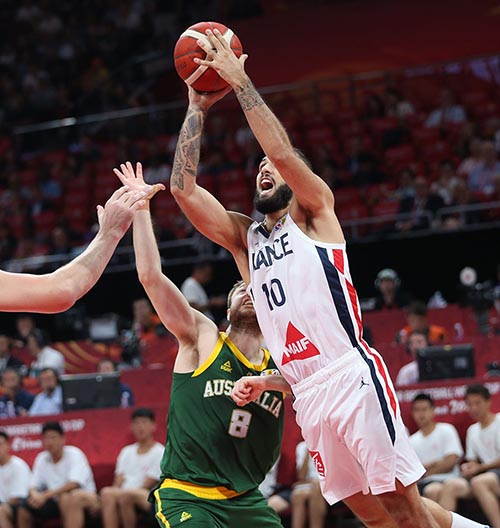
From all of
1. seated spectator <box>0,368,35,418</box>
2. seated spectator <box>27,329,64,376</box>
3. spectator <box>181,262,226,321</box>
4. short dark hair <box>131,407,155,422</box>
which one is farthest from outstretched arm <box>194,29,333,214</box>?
seated spectator <box>27,329,64,376</box>

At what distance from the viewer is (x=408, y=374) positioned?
35.9ft

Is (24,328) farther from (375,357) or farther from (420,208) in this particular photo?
(375,357)

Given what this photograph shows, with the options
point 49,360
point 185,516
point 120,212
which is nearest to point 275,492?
point 185,516

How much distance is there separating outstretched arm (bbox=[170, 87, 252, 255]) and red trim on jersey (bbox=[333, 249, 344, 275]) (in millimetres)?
639

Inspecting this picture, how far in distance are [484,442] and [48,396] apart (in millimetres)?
5157

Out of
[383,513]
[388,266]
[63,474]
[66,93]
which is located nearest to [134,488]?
[63,474]

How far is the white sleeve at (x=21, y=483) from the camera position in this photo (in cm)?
1062

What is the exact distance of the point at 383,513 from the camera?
541 centimetres

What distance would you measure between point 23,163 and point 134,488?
35.4 ft

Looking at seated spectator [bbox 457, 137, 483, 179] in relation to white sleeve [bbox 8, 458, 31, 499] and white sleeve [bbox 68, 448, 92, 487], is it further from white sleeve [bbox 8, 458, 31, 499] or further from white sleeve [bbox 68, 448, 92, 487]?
white sleeve [bbox 8, 458, 31, 499]

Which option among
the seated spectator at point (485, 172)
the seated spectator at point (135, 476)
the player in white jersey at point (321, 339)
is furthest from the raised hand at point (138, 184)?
the seated spectator at point (485, 172)

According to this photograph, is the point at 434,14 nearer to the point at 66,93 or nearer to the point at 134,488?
the point at 66,93

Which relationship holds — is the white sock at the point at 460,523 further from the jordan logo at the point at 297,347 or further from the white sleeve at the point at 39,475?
the white sleeve at the point at 39,475

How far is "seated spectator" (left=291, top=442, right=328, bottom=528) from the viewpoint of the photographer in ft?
31.4
